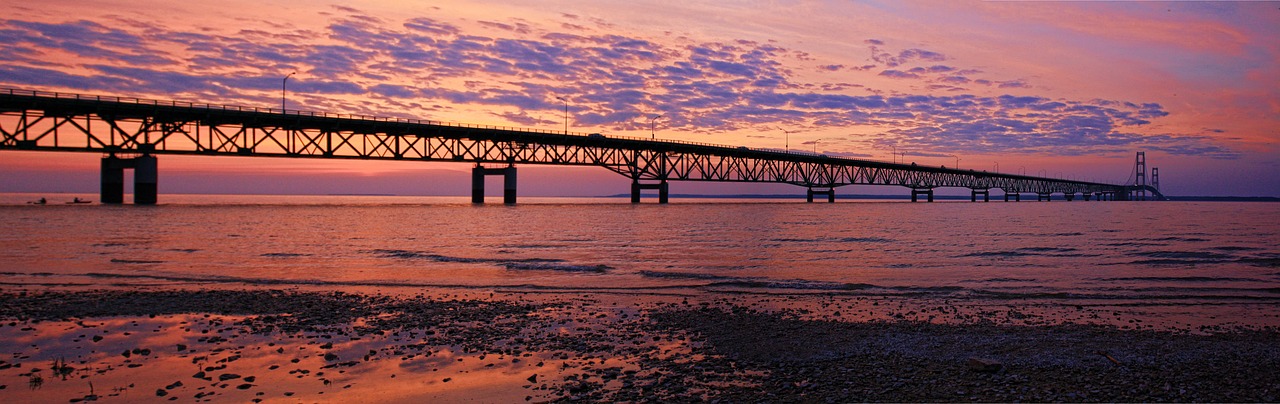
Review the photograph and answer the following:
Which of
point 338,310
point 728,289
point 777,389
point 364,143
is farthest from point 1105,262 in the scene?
point 364,143

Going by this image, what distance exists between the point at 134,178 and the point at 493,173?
48.4 meters

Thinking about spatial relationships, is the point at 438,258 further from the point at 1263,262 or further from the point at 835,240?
the point at 1263,262

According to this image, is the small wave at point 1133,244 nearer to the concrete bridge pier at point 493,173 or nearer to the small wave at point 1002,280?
the small wave at point 1002,280

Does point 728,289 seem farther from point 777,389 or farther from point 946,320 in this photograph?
point 777,389

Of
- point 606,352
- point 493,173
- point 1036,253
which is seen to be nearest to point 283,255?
point 606,352

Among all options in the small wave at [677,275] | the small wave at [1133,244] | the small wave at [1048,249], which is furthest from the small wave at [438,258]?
the small wave at [1133,244]

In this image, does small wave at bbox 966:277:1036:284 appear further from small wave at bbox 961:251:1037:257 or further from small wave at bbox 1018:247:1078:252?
small wave at bbox 1018:247:1078:252

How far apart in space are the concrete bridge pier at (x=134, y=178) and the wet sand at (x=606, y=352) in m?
76.0

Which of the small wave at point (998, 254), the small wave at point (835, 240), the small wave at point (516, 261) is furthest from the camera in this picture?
the small wave at point (835, 240)

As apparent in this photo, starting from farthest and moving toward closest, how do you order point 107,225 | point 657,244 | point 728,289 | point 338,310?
point 107,225
point 657,244
point 728,289
point 338,310

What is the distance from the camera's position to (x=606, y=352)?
9203 millimetres

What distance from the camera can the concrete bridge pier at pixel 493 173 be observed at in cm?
11338

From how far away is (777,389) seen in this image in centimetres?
745

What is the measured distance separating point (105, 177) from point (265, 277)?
77.7 meters
